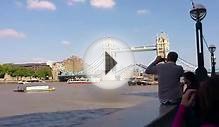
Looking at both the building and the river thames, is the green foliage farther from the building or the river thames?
the river thames

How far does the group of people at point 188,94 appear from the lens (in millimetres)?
2670

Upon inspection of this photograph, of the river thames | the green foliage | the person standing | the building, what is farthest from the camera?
the building

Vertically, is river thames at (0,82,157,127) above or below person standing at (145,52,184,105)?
below

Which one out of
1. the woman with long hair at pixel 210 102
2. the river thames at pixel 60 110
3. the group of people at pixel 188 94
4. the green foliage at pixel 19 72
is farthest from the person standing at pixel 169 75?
the green foliage at pixel 19 72

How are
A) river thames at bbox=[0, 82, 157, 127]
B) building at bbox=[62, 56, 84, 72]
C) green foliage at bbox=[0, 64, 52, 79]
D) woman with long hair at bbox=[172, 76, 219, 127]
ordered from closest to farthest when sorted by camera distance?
woman with long hair at bbox=[172, 76, 219, 127]
river thames at bbox=[0, 82, 157, 127]
green foliage at bbox=[0, 64, 52, 79]
building at bbox=[62, 56, 84, 72]

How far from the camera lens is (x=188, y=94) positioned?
4445 mm

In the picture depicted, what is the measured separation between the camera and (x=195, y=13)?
39.8ft

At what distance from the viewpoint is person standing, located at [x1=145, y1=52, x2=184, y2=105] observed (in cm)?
700

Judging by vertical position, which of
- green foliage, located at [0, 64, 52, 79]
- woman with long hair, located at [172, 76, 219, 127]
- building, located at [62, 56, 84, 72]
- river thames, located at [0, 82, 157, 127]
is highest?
building, located at [62, 56, 84, 72]

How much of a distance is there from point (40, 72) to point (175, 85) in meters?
149

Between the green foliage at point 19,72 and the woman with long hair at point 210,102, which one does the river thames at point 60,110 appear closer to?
the woman with long hair at point 210,102

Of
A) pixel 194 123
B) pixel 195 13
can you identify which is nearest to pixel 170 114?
pixel 194 123

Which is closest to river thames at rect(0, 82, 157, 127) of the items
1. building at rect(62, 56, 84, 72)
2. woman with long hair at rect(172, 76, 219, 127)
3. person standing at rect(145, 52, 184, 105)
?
person standing at rect(145, 52, 184, 105)

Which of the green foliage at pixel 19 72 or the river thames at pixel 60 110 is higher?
the green foliage at pixel 19 72
